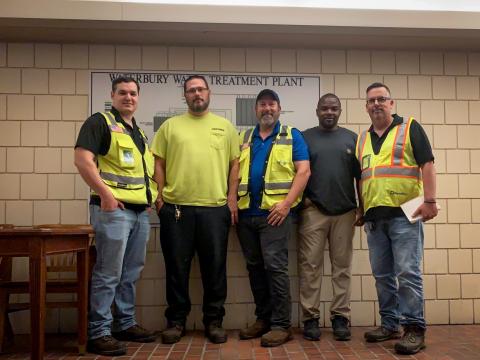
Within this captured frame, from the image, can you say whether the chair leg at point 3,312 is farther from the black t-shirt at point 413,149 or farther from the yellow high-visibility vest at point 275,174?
the black t-shirt at point 413,149

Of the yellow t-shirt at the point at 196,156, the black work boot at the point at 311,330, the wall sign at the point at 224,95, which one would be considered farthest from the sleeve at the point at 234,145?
the black work boot at the point at 311,330

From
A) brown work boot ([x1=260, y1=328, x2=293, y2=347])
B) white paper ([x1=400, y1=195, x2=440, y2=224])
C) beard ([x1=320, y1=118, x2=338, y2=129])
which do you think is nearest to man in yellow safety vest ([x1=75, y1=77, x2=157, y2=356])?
brown work boot ([x1=260, y1=328, x2=293, y2=347])

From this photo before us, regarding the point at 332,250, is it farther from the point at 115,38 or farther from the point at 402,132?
the point at 115,38

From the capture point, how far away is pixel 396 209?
3119 mm

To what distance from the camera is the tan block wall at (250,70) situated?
3.75m

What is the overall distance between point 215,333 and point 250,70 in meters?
2.12

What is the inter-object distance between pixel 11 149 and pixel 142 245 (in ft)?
4.69

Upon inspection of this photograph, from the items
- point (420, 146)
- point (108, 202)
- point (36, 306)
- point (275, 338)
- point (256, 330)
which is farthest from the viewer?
point (256, 330)

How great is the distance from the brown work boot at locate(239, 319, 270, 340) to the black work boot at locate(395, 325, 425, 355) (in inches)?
36.6

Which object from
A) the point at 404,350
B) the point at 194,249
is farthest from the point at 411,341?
the point at 194,249

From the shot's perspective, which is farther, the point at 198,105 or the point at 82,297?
the point at 198,105

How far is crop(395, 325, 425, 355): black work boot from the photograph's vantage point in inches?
118

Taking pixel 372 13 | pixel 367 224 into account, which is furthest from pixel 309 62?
pixel 367 224

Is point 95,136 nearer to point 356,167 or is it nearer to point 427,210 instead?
point 356,167
